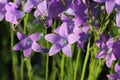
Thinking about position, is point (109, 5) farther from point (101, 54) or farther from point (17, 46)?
point (17, 46)

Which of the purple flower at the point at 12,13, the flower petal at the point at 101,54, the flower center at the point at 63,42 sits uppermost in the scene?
the purple flower at the point at 12,13

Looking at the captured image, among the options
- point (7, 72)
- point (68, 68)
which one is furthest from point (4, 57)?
point (68, 68)

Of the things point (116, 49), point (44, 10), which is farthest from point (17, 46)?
point (116, 49)

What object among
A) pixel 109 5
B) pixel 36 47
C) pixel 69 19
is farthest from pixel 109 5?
pixel 36 47

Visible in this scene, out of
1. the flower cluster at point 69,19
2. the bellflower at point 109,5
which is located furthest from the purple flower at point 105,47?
the bellflower at point 109,5

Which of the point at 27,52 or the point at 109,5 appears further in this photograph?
the point at 27,52

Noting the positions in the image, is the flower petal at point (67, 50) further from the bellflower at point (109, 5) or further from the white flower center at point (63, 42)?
the bellflower at point (109, 5)

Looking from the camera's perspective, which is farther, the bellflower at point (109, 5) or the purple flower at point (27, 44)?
the purple flower at point (27, 44)

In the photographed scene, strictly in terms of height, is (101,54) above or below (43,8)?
below

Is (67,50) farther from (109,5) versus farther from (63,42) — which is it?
(109,5)

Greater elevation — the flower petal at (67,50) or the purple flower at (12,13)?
the purple flower at (12,13)
